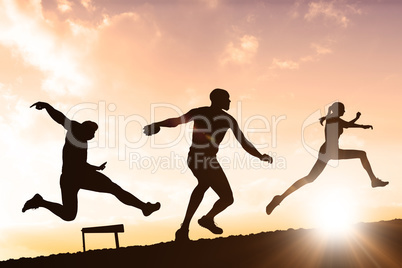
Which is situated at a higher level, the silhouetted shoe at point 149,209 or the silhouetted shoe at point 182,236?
the silhouetted shoe at point 149,209

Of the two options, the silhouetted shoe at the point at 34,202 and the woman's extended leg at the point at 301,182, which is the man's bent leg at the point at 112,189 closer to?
the silhouetted shoe at the point at 34,202

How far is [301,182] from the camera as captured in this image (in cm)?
1298

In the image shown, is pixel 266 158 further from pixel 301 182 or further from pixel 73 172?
pixel 73 172

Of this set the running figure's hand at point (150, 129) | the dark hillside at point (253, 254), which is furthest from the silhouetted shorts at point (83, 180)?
the dark hillside at point (253, 254)

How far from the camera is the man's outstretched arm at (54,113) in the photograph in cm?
975

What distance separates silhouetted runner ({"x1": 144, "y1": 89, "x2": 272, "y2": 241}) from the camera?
387 inches

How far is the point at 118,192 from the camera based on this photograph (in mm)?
10055

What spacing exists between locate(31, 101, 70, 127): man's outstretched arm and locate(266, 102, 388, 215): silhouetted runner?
5.65m

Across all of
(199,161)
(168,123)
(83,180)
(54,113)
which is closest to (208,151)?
(199,161)

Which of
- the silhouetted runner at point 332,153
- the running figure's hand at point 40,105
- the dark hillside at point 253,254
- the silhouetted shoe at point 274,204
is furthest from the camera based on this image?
the silhouetted shoe at point 274,204

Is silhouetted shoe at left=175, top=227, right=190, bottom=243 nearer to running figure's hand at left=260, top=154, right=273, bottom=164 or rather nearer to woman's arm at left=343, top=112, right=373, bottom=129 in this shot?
running figure's hand at left=260, top=154, right=273, bottom=164

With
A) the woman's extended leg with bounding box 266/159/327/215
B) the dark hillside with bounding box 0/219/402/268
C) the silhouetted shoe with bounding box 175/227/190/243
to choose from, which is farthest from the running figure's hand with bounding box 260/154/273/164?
the woman's extended leg with bounding box 266/159/327/215

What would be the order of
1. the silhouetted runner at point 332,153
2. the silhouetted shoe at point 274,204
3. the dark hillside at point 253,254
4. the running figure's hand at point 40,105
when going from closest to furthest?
1. the dark hillside at point 253,254
2. the running figure's hand at point 40,105
3. the silhouetted runner at point 332,153
4. the silhouetted shoe at point 274,204

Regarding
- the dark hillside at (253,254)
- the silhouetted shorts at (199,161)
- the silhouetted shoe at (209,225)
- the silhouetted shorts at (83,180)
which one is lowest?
the dark hillside at (253,254)
